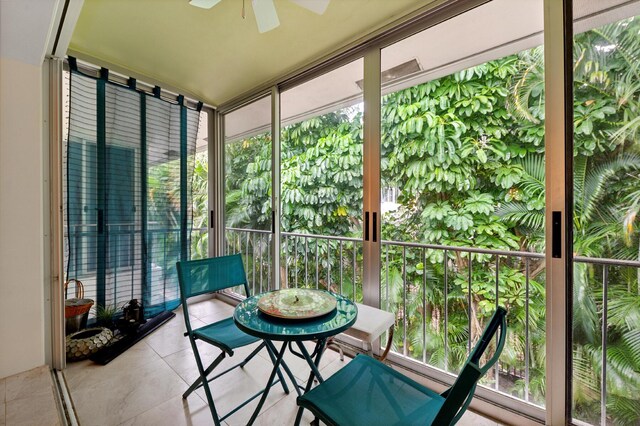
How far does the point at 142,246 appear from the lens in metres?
2.71

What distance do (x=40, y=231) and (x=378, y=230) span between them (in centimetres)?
244

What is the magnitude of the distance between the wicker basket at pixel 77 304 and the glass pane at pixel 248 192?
1505 millimetres

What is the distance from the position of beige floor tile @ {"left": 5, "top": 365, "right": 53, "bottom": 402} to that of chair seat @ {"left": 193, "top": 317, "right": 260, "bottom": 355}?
105 centimetres

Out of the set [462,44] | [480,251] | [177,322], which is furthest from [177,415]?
[462,44]

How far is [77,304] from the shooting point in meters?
2.25

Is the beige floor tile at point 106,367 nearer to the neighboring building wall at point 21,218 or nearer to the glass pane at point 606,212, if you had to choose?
the neighboring building wall at point 21,218

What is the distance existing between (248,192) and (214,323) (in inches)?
76.5

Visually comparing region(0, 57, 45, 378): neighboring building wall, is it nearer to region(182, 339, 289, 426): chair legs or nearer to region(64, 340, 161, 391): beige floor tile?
region(64, 340, 161, 391): beige floor tile

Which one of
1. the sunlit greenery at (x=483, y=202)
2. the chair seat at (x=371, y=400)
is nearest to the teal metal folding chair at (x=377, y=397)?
the chair seat at (x=371, y=400)

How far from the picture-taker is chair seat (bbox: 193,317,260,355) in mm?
1456

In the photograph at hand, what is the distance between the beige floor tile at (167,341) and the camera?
225cm

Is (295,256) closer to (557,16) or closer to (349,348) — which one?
(349,348)

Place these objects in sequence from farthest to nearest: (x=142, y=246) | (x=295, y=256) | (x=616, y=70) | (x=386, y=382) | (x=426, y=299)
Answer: (x=295, y=256)
(x=142, y=246)
(x=426, y=299)
(x=616, y=70)
(x=386, y=382)

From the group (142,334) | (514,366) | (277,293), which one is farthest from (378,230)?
(142,334)
